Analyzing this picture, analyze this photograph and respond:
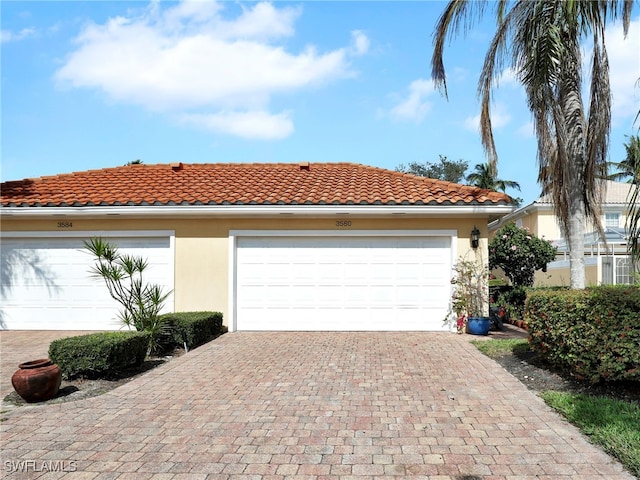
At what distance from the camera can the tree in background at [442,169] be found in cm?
4619

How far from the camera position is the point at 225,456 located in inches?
144

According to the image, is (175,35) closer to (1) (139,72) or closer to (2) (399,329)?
(1) (139,72)

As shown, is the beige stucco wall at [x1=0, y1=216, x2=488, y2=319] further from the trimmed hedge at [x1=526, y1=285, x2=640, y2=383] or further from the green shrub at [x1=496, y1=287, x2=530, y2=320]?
the trimmed hedge at [x1=526, y1=285, x2=640, y2=383]

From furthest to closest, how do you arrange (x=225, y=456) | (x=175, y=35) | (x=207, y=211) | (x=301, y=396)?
(x=207, y=211)
(x=175, y=35)
(x=301, y=396)
(x=225, y=456)

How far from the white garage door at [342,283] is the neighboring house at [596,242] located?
2.76 m

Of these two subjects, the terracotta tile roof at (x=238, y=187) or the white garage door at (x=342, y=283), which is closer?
the terracotta tile roof at (x=238, y=187)

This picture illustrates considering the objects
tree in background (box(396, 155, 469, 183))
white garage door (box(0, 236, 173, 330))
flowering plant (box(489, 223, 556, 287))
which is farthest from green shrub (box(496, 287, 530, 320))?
tree in background (box(396, 155, 469, 183))

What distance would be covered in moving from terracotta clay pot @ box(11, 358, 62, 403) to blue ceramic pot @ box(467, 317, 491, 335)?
8.17 metres

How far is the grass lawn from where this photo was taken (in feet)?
11.6

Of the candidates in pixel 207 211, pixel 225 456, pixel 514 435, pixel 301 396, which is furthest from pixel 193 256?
pixel 514 435

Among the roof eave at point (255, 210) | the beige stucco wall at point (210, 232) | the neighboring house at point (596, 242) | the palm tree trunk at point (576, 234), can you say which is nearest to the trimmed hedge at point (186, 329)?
the beige stucco wall at point (210, 232)

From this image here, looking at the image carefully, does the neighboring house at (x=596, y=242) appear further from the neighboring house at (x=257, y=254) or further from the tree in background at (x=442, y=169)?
the tree in background at (x=442, y=169)

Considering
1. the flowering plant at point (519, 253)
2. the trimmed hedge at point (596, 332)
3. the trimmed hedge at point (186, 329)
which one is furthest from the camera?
the flowering plant at point (519, 253)

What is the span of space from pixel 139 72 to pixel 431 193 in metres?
7.60
